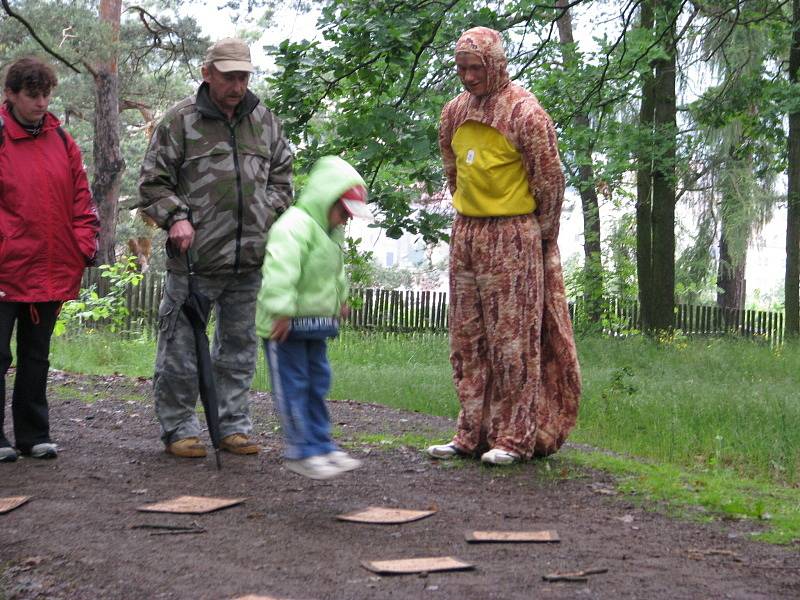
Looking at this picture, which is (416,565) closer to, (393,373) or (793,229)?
(393,373)

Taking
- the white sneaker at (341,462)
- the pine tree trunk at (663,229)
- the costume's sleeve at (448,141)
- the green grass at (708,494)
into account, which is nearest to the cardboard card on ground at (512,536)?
the white sneaker at (341,462)

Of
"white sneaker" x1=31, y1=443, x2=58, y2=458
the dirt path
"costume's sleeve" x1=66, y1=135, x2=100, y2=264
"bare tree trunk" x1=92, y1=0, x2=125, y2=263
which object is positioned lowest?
the dirt path

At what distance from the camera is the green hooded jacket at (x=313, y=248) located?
536 cm

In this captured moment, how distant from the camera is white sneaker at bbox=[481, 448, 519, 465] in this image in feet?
21.5

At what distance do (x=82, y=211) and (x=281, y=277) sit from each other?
180cm

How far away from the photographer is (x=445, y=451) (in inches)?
275

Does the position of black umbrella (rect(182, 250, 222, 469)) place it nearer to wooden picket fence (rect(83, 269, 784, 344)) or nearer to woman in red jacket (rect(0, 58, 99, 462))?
woman in red jacket (rect(0, 58, 99, 462))

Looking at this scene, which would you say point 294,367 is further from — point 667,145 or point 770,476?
point 667,145

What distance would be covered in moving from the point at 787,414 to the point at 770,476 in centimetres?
194

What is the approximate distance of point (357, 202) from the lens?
5.51 metres

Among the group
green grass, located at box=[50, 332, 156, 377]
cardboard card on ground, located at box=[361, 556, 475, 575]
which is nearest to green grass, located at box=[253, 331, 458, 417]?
green grass, located at box=[50, 332, 156, 377]

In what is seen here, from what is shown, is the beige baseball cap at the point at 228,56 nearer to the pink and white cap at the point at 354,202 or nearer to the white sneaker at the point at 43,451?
→ the pink and white cap at the point at 354,202

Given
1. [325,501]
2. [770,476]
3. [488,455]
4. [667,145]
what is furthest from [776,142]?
[325,501]

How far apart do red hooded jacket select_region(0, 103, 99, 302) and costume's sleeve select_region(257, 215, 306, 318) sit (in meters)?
1.61
